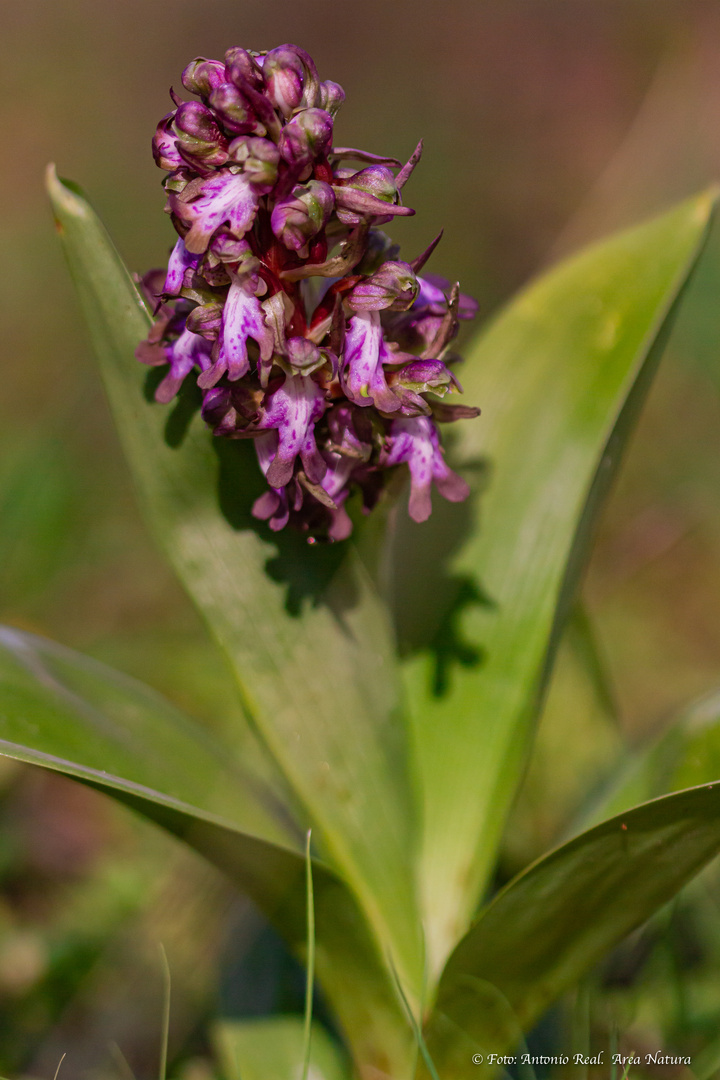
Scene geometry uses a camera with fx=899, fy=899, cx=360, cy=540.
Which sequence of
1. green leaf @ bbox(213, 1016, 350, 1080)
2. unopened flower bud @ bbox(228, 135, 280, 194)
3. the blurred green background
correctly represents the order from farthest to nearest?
the blurred green background
green leaf @ bbox(213, 1016, 350, 1080)
unopened flower bud @ bbox(228, 135, 280, 194)

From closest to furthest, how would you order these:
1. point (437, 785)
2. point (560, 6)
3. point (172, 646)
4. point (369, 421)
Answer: point (369, 421)
point (437, 785)
point (172, 646)
point (560, 6)

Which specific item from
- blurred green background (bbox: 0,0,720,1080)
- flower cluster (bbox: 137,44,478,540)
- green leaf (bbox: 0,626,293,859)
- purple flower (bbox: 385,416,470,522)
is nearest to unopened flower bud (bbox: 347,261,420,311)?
flower cluster (bbox: 137,44,478,540)

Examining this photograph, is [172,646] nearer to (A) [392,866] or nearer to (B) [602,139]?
(A) [392,866]

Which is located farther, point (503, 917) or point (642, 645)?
point (642, 645)

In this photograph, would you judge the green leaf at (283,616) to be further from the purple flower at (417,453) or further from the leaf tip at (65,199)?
the purple flower at (417,453)

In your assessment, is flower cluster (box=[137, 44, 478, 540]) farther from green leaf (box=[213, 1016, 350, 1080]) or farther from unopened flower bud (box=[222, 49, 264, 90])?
green leaf (box=[213, 1016, 350, 1080])

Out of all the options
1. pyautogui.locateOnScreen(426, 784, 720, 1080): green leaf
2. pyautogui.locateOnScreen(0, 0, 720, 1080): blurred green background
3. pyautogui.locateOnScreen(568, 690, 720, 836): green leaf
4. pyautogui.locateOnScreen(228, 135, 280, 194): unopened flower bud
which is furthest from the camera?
pyautogui.locateOnScreen(0, 0, 720, 1080): blurred green background

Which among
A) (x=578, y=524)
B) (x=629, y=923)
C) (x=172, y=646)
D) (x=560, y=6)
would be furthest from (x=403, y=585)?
(x=560, y=6)
